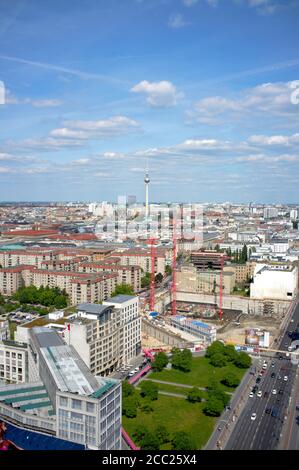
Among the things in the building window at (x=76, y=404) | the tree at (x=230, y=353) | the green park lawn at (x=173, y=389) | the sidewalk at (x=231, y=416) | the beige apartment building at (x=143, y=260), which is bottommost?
the sidewalk at (x=231, y=416)

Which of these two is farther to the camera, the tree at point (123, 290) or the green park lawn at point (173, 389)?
the tree at point (123, 290)

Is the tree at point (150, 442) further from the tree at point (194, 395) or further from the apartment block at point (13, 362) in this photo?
the apartment block at point (13, 362)

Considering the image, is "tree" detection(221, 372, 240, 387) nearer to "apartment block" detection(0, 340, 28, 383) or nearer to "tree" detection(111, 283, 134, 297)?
"apartment block" detection(0, 340, 28, 383)

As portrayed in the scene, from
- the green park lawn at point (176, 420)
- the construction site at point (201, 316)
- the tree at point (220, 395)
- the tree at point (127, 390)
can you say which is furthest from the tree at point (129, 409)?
the construction site at point (201, 316)

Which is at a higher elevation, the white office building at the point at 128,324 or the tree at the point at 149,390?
the white office building at the point at 128,324

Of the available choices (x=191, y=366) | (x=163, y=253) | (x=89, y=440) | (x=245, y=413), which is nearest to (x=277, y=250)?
(x=163, y=253)

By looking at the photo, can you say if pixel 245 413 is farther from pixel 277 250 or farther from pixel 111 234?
pixel 111 234
